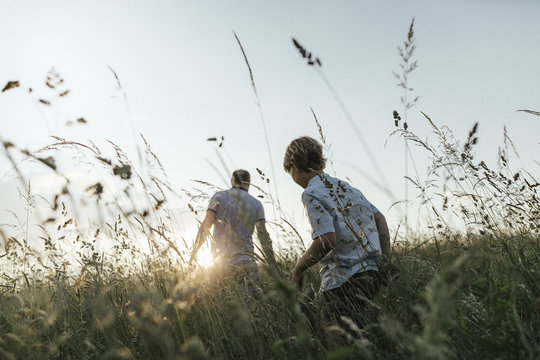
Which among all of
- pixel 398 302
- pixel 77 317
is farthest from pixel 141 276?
pixel 398 302

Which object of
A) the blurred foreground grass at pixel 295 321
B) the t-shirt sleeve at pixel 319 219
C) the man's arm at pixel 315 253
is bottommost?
the blurred foreground grass at pixel 295 321

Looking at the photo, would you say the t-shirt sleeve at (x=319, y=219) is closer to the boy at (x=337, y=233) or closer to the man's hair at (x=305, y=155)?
the boy at (x=337, y=233)

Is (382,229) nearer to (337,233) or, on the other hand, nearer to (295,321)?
(337,233)

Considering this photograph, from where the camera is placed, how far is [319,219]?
7.61 ft

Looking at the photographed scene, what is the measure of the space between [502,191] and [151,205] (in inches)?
91.1

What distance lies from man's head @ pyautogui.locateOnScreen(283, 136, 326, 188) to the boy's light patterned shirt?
19 centimetres

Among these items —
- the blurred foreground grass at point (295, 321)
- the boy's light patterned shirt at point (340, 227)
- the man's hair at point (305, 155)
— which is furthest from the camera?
the man's hair at point (305, 155)

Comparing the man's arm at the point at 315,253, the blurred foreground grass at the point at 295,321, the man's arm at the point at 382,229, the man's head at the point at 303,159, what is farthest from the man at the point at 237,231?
the man's arm at the point at 382,229

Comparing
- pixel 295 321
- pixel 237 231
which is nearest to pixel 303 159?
pixel 295 321

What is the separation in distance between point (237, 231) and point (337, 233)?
2.15 m

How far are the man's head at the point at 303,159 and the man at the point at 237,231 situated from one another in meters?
0.43

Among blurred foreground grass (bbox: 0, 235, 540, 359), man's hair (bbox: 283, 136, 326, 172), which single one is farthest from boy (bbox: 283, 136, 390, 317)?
blurred foreground grass (bbox: 0, 235, 540, 359)

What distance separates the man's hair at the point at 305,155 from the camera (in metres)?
2.83

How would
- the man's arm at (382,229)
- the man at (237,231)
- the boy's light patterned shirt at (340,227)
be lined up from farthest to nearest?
the man's arm at (382,229)
the boy's light patterned shirt at (340,227)
the man at (237,231)
